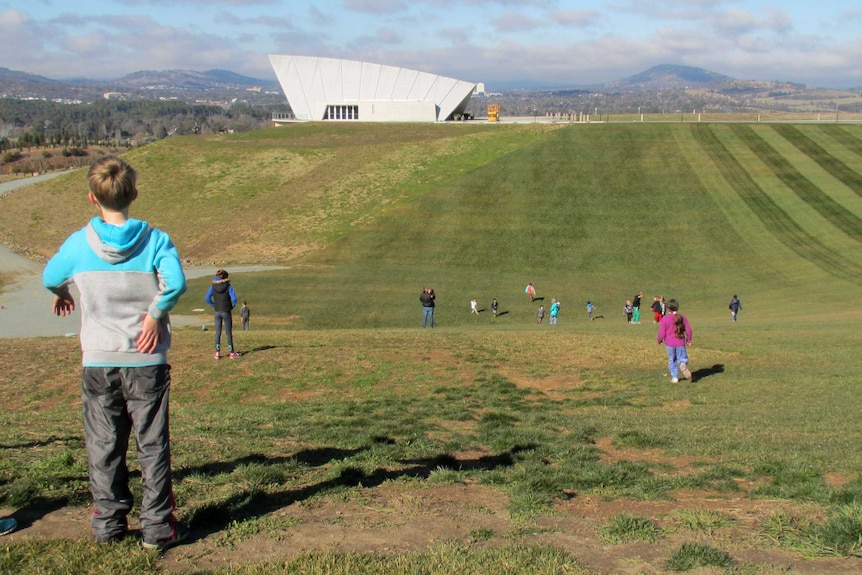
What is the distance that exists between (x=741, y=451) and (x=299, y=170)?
61531mm

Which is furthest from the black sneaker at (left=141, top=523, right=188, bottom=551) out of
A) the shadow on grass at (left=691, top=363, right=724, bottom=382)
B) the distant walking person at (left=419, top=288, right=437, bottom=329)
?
the distant walking person at (left=419, top=288, right=437, bottom=329)

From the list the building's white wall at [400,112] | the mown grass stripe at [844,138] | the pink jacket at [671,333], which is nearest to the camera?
the pink jacket at [671,333]

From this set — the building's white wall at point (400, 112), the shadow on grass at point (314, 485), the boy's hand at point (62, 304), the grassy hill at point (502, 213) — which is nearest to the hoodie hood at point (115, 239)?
the boy's hand at point (62, 304)

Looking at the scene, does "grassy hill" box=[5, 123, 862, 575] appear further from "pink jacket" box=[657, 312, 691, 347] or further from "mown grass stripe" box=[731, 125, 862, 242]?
"mown grass stripe" box=[731, 125, 862, 242]

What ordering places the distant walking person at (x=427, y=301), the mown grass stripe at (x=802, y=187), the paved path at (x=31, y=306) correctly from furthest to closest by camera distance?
the mown grass stripe at (x=802, y=187) → the paved path at (x=31, y=306) → the distant walking person at (x=427, y=301)

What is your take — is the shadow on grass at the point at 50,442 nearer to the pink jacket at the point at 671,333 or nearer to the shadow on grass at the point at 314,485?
the shadow on grass at the point at 314,485

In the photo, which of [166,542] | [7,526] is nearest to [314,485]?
[166,542]

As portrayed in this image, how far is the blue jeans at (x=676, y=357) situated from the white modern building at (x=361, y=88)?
283ft

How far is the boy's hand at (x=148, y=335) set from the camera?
16.4 feet

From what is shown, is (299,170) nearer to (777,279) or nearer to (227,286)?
(777,279)

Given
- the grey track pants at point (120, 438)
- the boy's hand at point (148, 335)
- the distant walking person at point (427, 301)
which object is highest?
the boy's hand at point (148, 335)

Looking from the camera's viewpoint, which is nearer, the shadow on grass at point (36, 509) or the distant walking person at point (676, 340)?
the shadow on grass at point (36, 509)

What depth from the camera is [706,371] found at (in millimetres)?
15047

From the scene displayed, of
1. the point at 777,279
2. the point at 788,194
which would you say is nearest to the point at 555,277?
the point at 777,279
